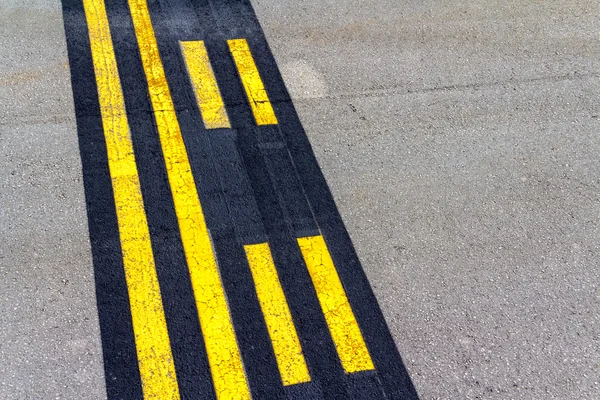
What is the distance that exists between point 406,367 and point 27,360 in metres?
2.19

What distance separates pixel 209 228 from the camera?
476 centimetres

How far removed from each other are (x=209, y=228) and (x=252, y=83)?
5.06 feet

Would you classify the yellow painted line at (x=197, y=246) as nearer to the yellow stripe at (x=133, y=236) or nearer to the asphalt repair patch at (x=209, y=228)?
the asphalt repair patch at (x=209, y=228)

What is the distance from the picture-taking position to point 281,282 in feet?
14.9

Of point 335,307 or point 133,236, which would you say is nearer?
point 335,307

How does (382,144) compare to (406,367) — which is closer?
(406,367)

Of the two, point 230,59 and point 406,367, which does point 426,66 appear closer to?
point 230,59

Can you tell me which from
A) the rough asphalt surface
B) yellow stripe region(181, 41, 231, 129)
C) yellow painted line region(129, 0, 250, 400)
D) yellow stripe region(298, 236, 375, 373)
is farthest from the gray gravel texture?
yellow painted line region(129, 0, 250, 400)

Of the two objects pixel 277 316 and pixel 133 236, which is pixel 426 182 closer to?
pixel 277 316

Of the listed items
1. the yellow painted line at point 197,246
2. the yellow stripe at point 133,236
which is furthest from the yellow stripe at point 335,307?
the yellow stripe at point 133,236

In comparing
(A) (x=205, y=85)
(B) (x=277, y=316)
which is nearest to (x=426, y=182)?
(B) (x=277, y=316)

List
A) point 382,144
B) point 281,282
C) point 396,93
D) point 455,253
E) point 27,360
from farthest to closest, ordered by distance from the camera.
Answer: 1. point 396,93
2. point 382,144
3. point 455,253
4. point 281,282
5. point 27,360

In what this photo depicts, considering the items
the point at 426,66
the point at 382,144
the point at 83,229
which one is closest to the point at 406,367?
the point at 382,144

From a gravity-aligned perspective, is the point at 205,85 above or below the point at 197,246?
above
